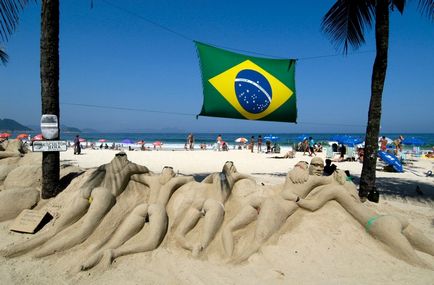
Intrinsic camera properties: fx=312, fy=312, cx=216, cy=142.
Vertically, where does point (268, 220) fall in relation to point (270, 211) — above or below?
below

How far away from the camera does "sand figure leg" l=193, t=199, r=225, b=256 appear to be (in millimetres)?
4522

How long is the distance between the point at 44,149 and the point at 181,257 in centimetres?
335

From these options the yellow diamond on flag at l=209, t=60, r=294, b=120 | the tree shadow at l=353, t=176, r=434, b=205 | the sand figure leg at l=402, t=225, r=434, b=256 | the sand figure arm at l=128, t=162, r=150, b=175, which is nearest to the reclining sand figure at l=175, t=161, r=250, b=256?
the sand figure arm at l=128, t=162, r=150, b=175

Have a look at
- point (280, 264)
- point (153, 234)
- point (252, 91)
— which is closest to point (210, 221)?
point (153, 234)

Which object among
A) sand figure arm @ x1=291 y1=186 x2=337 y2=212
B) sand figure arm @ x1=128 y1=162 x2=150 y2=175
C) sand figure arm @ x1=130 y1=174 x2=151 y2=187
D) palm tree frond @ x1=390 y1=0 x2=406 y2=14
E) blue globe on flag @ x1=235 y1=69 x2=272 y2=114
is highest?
palm tree frond @ x1=390 y1=0 x2=406 y2=14

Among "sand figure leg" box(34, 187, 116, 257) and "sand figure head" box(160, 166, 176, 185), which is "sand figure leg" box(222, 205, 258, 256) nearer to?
"sand figure head" box(160, 166, 176, 185)

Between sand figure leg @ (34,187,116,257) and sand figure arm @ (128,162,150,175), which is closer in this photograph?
sand figure leg @ (34,187,116,257)

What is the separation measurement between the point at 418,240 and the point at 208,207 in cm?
318

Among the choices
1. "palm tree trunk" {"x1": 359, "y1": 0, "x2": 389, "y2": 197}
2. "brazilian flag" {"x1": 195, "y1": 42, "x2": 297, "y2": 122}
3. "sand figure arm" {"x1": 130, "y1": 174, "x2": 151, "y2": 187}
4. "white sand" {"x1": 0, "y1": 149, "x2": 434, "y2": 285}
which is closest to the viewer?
"white sand" {"x1": 0, "y1": 149, "x2": 434, "y2": 285}

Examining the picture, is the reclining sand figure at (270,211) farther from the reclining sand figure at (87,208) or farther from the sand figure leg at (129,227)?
the reclining sand figure at (87,208)

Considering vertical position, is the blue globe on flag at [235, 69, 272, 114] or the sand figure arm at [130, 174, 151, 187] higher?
the blue globe on flag at [235, 69, 272, 114]

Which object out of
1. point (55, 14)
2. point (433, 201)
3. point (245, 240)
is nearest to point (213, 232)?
point (245, 240)

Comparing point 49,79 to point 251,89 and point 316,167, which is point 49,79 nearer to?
point 251,89

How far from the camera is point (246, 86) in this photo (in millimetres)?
6840
